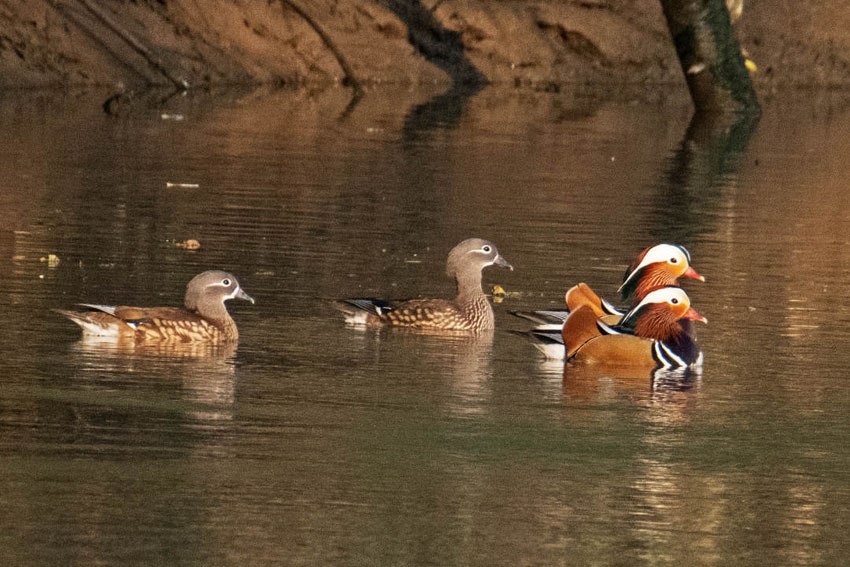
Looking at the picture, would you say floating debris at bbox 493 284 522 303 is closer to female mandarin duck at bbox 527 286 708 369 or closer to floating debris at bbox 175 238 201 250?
female mandarin duck at bbox 527 286 708 369

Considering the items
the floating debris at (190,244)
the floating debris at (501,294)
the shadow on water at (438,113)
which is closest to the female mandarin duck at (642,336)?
the floating debris at (501,294)

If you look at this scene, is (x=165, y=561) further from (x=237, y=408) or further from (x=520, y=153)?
(x=520, y=153)

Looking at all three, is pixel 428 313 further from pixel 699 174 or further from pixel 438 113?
pixel 438 113

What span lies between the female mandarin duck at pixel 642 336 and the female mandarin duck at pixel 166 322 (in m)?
1.89

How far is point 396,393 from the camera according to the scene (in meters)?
10.4

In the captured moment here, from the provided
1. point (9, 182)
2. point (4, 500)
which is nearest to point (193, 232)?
point (9, 182)

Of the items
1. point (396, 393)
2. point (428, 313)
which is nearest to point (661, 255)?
point (428, 313)

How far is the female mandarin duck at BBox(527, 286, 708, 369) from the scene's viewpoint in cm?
1141

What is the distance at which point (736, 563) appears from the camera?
24.5ft

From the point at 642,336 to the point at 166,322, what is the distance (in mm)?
2619

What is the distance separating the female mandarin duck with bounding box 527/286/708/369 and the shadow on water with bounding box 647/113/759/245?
20.8 ft

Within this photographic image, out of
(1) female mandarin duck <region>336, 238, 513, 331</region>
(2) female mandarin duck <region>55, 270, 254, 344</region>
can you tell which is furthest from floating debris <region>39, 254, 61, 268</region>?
(2) female mandarin duck <region>55, 270, 254, 344</region>

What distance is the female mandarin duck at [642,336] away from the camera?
37.4 feet

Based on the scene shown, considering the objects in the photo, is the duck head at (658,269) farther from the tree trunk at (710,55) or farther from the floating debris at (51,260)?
the tree trunk at (710,55)
